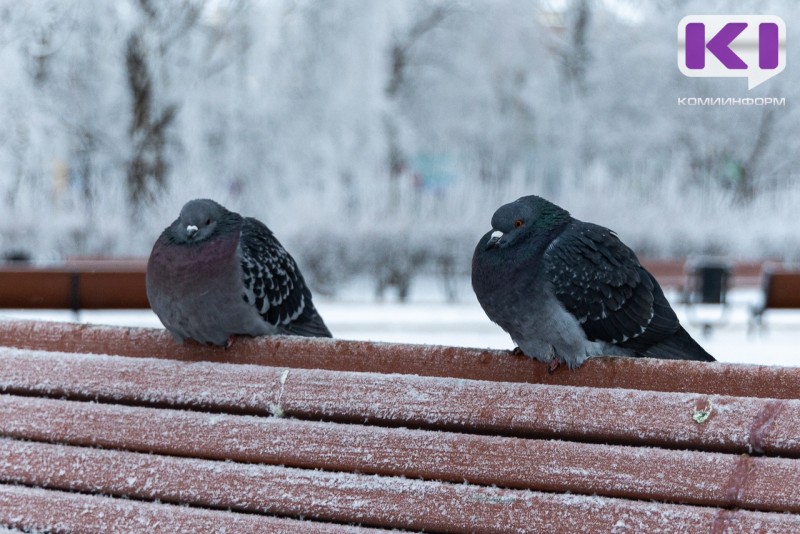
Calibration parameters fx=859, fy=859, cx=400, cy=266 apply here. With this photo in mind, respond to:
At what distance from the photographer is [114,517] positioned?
1.25 metres

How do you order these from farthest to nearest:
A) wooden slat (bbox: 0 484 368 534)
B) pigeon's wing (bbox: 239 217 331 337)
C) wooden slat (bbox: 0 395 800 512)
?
pigeon's wing (bbox: 239 217 331 337), wooden slat (bbox: 0 484 368 534), wooden slat (bbox: 0 395 800 512)

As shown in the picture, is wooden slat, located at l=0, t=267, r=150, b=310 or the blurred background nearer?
wooden slat, located at l=0, t=267, r=150, b=310

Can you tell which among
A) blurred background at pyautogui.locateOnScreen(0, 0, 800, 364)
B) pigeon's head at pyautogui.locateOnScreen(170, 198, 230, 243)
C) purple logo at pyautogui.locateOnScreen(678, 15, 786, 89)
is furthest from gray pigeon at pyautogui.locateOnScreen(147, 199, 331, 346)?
purple logo at pyautogui.locateOnScreen(678, 15, 786, 89)

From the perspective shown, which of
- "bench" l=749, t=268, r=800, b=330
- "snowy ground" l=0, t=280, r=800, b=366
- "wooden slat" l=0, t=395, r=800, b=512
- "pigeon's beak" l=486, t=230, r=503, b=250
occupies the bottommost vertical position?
"snowy ground" l=0, t=280, r=800, b=366

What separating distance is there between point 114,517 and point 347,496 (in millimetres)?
352

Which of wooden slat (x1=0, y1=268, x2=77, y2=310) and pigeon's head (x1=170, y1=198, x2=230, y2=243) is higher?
pigeon's head (x1=170, y1=198, x2=230, y2=243)

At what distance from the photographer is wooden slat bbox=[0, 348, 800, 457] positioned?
1.09 m

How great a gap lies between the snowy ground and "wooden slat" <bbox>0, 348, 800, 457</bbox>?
10.0 feet

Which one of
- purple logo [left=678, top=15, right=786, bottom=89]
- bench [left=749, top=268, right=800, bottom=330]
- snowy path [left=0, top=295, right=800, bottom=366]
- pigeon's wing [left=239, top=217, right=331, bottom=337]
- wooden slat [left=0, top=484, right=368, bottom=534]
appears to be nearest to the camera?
wooden slat [left=0, top=484, right=368, bottom=534]

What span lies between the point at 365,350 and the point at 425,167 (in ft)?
29.7

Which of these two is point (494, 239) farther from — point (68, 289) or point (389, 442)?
point (68, 289)

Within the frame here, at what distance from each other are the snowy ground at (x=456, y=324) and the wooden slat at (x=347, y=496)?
10.1 ft

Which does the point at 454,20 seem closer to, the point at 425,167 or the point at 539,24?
the point at 539,24

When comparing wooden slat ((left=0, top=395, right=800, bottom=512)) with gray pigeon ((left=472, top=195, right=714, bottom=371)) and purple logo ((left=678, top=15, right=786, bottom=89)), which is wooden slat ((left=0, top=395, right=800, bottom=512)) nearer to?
gray pigeon ((left=472, top=195, right=714, bottom=371))
